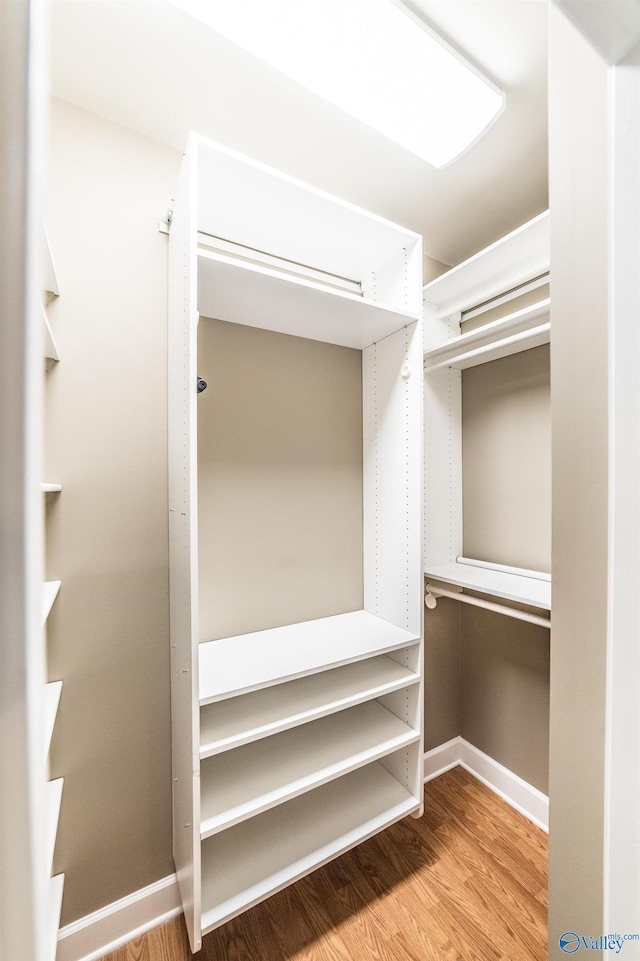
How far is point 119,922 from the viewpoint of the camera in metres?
1.16

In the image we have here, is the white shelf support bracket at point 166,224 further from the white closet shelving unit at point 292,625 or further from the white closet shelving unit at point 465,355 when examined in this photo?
the white closet shelving unit at point 465,355

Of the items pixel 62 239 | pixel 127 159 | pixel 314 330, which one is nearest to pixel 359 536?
pixel 314 330

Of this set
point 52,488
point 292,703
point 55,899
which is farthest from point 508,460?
point 55,899

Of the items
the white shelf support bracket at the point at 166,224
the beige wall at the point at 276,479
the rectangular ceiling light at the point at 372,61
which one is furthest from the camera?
the beige wall at the point at 276,479

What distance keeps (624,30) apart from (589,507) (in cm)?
68

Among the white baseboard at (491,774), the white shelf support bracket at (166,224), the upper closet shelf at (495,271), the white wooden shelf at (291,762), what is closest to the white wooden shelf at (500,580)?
the white wooden shelf at (291,762)

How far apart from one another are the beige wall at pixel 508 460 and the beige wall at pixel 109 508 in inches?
55.1

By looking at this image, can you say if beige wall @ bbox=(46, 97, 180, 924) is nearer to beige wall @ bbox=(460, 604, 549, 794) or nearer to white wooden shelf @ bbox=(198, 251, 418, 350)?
white wooden shelf @ bbox=(198, 251, 418, 350)

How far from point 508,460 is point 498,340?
52cm

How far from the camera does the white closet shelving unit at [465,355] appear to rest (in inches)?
54.1

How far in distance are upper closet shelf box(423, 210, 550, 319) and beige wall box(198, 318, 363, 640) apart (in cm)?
51

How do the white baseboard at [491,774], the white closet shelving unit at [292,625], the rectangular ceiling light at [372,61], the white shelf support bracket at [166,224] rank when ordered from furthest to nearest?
the white baseboard at [491,774]
the white shelf support bracket at [166,224]
the white closet shelving unit at [292,625]
the rectangular ceiling light at [372,61]

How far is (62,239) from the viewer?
1.12 m

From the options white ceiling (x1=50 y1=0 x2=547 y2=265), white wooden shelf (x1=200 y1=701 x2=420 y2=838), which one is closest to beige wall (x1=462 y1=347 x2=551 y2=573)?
white ceiling (x1=50 y1=0 x2=547 y2=265)
